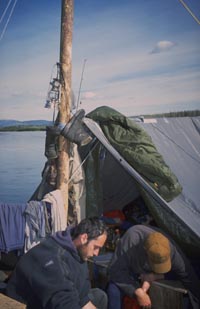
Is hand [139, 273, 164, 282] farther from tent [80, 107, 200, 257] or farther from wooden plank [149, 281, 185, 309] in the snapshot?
tent [80, 107, 200, 257]

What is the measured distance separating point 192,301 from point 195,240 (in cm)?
87

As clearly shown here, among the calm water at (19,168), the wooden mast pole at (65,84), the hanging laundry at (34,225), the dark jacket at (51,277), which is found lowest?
the calm water at (19,168)

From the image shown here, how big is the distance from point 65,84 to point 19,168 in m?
22.8

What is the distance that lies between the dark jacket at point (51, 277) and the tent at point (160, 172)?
5.35 ft

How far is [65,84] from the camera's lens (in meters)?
3.72

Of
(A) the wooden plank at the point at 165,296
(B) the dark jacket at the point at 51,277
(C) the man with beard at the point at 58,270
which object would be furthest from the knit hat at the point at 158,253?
(B) the dark jacket at the point at 51,277

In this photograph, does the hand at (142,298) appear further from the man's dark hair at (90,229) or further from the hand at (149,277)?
the man's dark hair at (90,229)

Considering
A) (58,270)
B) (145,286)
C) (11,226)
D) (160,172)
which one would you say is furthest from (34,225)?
(58,270)

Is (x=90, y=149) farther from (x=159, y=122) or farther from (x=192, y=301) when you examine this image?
(x=192, y=301)

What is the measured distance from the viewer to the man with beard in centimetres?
188

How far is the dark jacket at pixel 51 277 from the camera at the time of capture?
1.87 m

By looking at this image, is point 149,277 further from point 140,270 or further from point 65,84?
point 65,84

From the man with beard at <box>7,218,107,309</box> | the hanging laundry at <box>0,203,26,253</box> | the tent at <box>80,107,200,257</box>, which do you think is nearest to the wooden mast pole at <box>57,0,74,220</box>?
the tent at <box>80,107,200,257</box>

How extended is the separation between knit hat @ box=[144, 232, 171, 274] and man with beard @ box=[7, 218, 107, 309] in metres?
0.62
